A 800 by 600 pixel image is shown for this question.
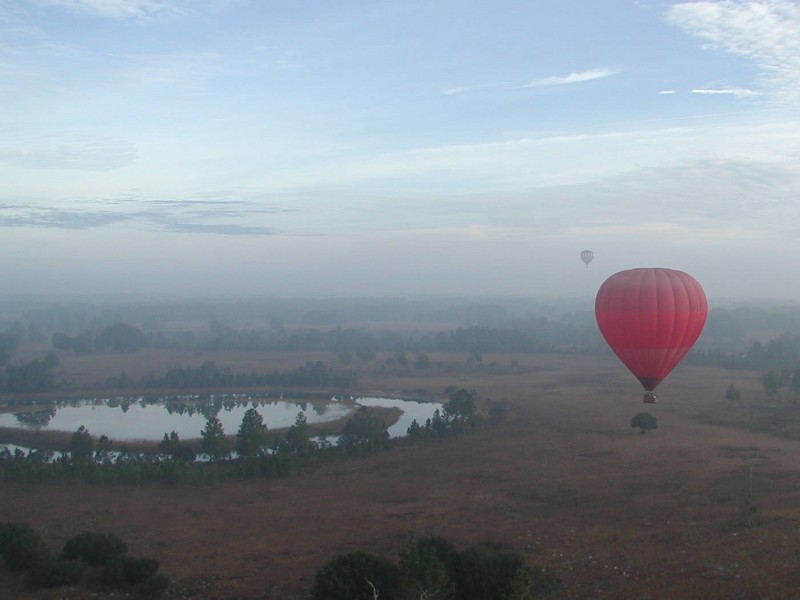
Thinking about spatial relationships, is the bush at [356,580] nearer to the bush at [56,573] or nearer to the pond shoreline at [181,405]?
the bush at [56,573]

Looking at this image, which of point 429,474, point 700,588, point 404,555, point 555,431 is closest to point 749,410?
point 555,431

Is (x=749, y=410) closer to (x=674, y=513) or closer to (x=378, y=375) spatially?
(x=674, y=513)

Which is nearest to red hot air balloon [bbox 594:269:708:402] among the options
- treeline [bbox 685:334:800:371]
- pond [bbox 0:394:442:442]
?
pond [bbox 0:394:442:442]

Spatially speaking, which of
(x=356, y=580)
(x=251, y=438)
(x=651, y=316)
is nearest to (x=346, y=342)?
(x=251, y=438)

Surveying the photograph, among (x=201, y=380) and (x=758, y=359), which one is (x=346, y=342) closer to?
(x=201, y=380)

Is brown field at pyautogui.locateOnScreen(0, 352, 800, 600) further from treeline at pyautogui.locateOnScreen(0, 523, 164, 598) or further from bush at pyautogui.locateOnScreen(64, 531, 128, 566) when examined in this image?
bush at pyautogui.locateOnScreen(64, 531, 128, 566)

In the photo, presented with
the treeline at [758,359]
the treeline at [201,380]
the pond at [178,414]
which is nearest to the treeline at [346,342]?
the treeline at [201,380]

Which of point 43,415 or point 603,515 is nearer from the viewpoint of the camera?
point 603,515
